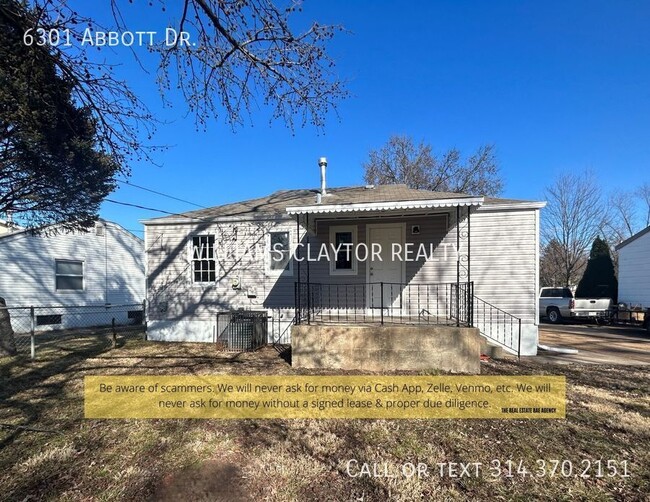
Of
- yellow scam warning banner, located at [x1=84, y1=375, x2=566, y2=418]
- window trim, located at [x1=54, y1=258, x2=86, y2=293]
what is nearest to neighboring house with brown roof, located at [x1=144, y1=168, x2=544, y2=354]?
yellow scam warning banner, located at [x1=84, y1=375, x2=566, y2=418]

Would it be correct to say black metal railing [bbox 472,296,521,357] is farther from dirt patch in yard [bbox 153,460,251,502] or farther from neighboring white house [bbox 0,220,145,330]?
neighboring white house [bbox 0,220,145,330]

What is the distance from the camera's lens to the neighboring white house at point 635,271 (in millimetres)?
14484

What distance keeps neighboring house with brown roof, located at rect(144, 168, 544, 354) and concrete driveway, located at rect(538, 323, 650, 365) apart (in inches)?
34.9

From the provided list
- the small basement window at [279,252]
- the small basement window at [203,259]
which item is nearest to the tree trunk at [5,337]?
the small basement window at [203,259]

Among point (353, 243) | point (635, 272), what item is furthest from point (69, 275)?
point (635, 272)

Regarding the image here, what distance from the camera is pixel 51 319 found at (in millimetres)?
13695

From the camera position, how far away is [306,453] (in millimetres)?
3498

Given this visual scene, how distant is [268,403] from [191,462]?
64.3 inches

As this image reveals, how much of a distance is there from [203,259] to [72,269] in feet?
29.3

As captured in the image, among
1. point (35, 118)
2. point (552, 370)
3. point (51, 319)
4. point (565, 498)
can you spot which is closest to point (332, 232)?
point (552, 370)

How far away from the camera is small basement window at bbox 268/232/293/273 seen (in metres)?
9.19

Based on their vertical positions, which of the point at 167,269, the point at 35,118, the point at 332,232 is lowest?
the point at 167,269

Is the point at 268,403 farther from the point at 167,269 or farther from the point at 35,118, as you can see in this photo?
the point at 167,269

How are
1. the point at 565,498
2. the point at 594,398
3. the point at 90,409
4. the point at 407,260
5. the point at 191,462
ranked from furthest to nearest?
the point at 407,260
the point at 594,398
the point at 90,409
the point at 191,462
the point at 565,498
